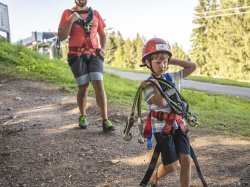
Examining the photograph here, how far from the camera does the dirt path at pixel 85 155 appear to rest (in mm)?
4410

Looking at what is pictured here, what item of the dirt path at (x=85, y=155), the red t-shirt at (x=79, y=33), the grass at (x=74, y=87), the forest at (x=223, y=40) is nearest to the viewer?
the dirt path at (x=85, y=155)

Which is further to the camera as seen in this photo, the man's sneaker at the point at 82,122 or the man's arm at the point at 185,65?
the man's sneaker at the point at 82,122

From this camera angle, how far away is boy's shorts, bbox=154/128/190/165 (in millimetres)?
3506

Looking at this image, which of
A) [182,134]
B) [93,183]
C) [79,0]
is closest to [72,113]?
[79,0]

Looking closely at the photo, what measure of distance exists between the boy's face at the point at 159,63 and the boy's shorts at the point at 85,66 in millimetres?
2444

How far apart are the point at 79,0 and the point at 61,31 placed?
0.56 meters

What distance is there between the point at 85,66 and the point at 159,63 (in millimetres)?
2585

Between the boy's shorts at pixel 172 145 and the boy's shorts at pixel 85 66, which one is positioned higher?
the boy's shorts at pixel 85 66

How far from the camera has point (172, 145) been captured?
353cm

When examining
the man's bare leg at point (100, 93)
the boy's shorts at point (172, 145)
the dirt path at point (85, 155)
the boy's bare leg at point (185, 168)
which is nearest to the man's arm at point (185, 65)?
the boy's shorts at point (172, 145)

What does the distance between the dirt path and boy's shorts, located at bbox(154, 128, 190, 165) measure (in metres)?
0.81

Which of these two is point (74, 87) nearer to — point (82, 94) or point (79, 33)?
point (82, 94)

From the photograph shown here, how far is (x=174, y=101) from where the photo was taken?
11.7ft

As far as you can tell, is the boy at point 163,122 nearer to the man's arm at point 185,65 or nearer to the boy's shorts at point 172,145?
the boy's shorts at point 172,145
